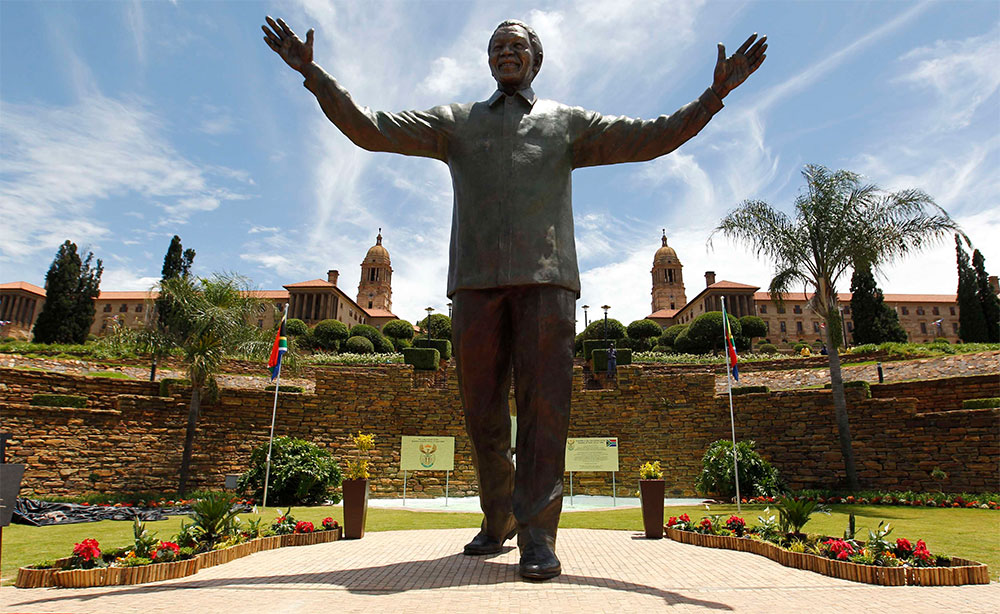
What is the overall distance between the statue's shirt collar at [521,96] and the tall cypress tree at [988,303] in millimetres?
43723

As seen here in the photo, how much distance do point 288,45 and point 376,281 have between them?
97.1 m

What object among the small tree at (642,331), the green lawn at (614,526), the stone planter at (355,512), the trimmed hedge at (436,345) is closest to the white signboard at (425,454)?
the green lawn at (614,526)

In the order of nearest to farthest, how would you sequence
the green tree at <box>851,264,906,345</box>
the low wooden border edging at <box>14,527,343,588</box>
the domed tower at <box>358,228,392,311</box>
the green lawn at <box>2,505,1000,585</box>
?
the low wooden border edging at <box>14,527,343,588</box> < the green lawn at <box>2,505,1000,585</box> < the green tree at <box>851,264,906,345</box> < the domed tower at <box>358,228,392,311</box>

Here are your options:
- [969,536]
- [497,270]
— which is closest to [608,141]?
[497,270]

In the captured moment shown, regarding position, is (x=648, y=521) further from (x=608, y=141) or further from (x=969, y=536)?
(x=608, y=141)

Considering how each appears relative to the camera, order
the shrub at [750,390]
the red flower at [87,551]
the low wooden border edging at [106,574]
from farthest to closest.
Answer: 1. the shrub at [750,390]
2. the red flower at [87,551]
3. the low wooden border edging at [106,574]

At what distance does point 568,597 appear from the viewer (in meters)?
2.82

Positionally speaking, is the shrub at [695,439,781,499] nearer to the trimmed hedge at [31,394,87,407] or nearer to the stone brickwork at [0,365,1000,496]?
the stone brickwork at [0,365,1000,496]

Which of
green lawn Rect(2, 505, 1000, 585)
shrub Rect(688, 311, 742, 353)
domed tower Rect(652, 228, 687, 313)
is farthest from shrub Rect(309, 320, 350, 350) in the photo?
domed tower Rect(652, 228, 687, 313)

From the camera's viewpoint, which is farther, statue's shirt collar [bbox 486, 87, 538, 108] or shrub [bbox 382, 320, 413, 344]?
shrub [bbox 382, 320, 413, 344]

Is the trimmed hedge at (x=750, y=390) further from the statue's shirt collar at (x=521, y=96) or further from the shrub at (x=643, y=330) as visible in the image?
the shrub at (x=643, y=330)

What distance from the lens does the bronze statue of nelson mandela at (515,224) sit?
3.69 meters

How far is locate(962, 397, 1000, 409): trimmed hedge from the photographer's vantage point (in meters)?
14.1

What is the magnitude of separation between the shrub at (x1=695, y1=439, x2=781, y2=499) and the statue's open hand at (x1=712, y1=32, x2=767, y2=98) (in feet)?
38.2
